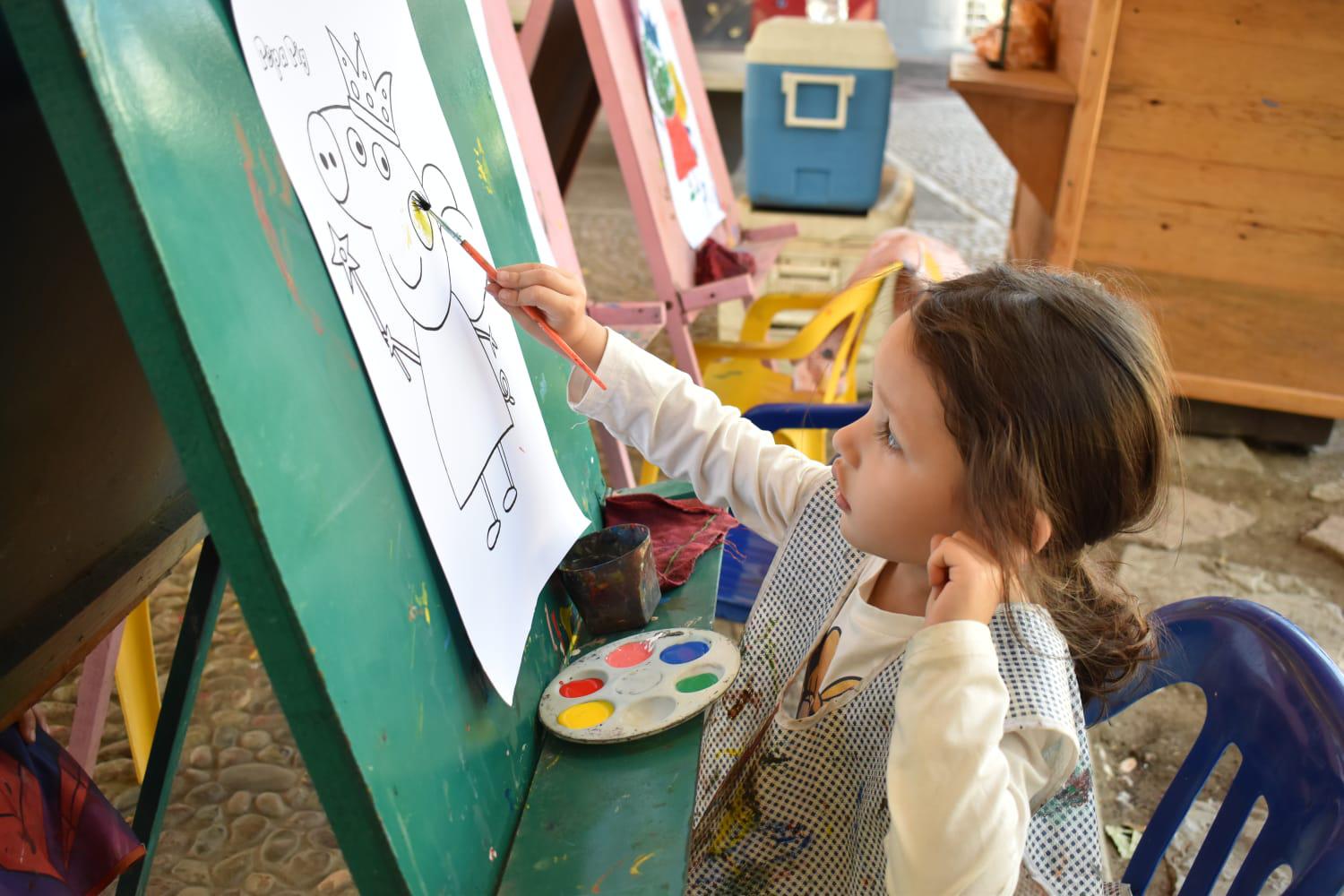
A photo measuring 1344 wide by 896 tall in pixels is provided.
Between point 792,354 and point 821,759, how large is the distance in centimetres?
115

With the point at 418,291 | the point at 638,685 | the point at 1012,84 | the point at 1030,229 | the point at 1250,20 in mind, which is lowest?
the point at 1030,229

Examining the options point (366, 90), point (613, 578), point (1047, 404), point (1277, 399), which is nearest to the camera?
point (366, 90)

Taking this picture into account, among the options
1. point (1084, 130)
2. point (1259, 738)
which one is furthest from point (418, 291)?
point (1084, 130)

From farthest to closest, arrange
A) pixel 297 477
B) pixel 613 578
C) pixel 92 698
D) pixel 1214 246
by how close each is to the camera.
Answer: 1. pixel 1214 246
2. pixel 92 698
3. pixel 613 578
4. pixel 297 477

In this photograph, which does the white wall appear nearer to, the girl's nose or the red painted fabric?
the girl's nose

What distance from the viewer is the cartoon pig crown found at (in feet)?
2.36

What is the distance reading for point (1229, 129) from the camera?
8.82 ft

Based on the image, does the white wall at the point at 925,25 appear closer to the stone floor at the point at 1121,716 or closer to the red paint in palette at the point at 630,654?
the stone floor at the point at 1121,716

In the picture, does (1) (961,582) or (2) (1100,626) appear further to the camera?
(2) (1100,626)

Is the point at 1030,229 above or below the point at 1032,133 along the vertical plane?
below

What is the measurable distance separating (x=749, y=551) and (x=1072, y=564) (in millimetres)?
844

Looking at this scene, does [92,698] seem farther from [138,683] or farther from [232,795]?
[232,795]

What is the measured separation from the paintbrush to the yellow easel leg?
1013 mm

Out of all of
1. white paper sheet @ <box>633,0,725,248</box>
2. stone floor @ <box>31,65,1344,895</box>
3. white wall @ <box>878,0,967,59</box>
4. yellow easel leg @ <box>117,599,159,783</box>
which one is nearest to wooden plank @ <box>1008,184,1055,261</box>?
stone floor @ <box>31,65,1344,895</box>
